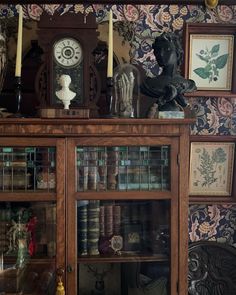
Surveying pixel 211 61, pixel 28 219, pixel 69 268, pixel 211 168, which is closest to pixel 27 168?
pixel 28 219

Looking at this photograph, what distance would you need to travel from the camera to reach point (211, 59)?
2154 millimetres

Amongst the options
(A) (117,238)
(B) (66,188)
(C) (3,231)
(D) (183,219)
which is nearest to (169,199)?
A: (D) (183,219)

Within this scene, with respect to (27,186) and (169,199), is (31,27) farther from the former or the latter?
(169,199)

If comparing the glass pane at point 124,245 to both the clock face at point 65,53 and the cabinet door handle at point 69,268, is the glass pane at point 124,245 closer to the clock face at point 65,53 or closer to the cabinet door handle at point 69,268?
the cabinet door handle at point 69,268

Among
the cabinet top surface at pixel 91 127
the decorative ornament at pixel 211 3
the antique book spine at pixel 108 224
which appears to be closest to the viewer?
the cabinet top surface at pixel 91 127

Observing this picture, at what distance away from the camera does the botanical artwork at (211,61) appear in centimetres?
214

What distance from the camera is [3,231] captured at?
69.9 inches

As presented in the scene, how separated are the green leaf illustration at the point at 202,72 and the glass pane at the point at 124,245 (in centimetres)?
69

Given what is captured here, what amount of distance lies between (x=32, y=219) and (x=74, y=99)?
492 millimetres

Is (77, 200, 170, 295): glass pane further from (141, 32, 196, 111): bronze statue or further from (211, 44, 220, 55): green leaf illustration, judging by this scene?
(211, 44, 220, 55): green leaf illustration

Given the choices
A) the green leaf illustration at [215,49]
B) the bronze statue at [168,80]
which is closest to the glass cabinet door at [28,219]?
the bronze statue at [168,80]

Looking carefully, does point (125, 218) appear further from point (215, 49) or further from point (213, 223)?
point (215, 49)

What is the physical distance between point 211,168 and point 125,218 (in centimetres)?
57

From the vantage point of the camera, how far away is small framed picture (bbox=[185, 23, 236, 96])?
2.13 meters
